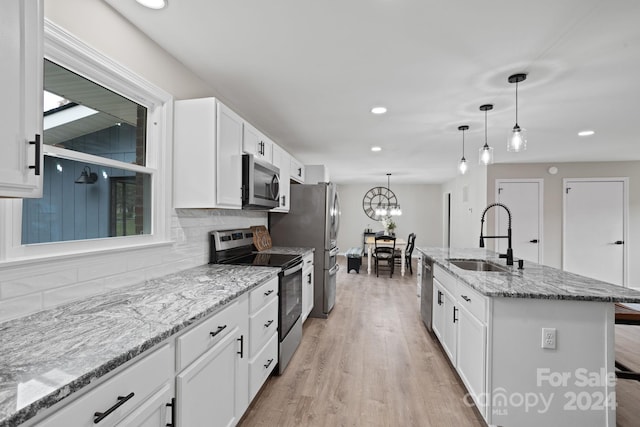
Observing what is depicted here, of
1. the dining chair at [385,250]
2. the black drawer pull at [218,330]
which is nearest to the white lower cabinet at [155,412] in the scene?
the black drawer pull at [218,330]

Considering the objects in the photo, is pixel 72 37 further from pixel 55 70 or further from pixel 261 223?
pixel 261 223

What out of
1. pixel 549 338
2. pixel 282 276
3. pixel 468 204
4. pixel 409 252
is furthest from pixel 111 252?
pixel 468 204

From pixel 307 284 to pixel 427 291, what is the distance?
139cm

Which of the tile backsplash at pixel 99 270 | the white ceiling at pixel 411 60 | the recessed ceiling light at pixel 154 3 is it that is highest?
the recessed ceiling light at pixel 154 3

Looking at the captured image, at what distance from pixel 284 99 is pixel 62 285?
2.20m

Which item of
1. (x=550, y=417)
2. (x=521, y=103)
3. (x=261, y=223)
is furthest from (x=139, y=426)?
(x=521, y=103)

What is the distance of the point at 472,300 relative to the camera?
2.00 meters

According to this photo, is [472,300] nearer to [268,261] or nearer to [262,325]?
[262,325]

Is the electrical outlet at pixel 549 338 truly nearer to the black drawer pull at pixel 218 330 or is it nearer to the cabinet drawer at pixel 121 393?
the black drawer pull at pixel 218 330

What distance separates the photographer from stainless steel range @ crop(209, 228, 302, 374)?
2404 mm

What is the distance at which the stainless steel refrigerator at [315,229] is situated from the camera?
3852 mm

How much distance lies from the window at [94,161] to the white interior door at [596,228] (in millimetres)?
6847

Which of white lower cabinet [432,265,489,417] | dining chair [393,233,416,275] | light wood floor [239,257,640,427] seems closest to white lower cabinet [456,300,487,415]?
white lower cabinet [432,265,489,417]

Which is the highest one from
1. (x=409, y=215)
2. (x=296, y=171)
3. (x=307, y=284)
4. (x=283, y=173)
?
(x=296, y=171)
